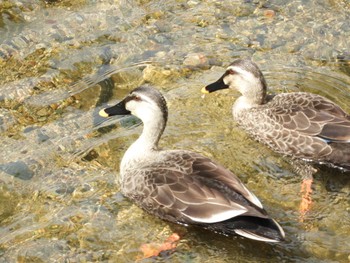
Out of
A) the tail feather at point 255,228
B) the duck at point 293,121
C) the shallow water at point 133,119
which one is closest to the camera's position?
the tail feather at point 255,228

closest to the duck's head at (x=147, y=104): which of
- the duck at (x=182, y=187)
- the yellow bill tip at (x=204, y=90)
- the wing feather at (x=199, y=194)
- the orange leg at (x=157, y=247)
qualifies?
the duck at (x=182, y=187)

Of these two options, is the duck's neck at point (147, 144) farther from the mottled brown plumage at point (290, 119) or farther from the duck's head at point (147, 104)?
the mottled brown plumage at point (290, 119)

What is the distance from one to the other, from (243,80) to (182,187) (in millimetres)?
2142

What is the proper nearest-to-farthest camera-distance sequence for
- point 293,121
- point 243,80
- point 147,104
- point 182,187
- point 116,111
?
1. point 182,187
2. point 147,104
3. point 116,111
4. point 293,121
5. point 243,80

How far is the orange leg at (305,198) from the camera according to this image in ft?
22.0

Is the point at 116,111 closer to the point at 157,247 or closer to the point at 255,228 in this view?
the point at 157,247

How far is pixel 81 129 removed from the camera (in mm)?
7832

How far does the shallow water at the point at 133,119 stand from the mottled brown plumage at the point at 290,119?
0.61 feet

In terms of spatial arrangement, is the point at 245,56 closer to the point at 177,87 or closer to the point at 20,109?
the point at 177,87

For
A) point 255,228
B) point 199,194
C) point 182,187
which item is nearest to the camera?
point 255,228

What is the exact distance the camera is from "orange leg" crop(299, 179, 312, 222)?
6.69m

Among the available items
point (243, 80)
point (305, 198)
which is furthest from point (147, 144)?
point (305, 198)

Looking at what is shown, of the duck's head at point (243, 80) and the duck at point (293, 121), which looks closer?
the duck at point (293, 121)

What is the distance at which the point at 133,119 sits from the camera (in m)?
8.10
